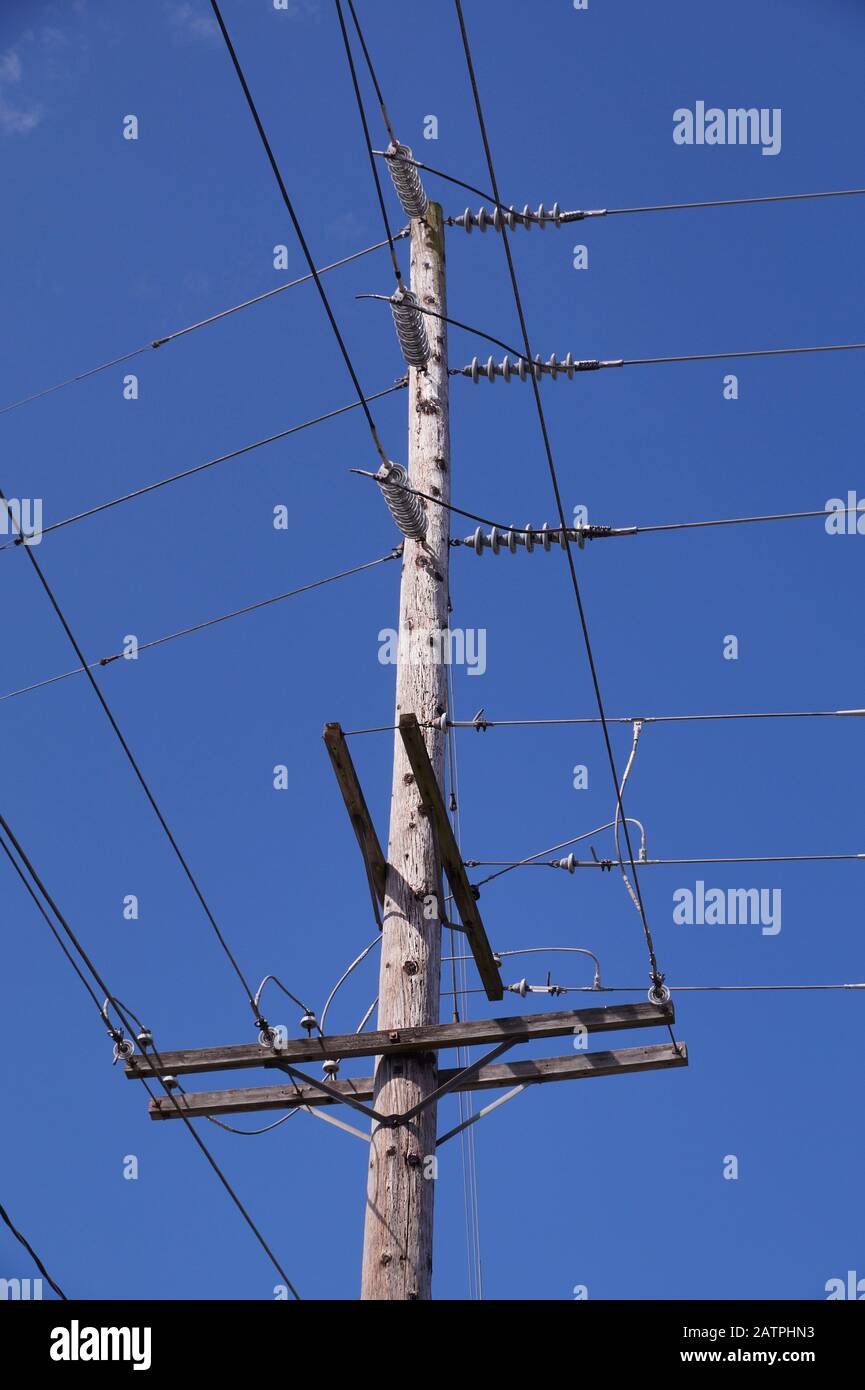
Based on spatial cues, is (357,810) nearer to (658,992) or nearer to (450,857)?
(450,857)

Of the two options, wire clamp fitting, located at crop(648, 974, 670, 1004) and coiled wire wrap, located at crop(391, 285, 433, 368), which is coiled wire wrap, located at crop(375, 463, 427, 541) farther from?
wire clamp fitting, located at crop(648, 974, 670, 1004)

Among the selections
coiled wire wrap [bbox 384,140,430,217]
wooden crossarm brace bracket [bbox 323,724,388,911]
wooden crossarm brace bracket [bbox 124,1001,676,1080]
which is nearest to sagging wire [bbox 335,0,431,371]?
coiled wire wrap [bbox 384,140,430,217]

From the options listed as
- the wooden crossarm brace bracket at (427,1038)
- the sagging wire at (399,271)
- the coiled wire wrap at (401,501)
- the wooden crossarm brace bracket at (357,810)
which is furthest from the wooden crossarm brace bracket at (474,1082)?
the sagging wire at (399,271)

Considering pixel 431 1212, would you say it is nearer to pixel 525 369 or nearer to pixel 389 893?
pixel 389 893

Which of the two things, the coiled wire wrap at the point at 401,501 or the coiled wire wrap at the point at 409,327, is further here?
the coiled wire wrap at the point at 409,327

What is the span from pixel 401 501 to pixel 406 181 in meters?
2.63

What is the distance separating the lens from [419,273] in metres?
11.2

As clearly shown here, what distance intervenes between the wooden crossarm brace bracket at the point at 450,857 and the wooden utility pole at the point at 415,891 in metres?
0.16

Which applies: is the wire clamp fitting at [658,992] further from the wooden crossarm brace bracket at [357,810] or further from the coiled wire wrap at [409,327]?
the coiled wire wrap at [409,327]

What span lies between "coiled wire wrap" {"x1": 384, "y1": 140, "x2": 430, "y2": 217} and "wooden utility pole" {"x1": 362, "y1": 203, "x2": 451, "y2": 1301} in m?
0.23

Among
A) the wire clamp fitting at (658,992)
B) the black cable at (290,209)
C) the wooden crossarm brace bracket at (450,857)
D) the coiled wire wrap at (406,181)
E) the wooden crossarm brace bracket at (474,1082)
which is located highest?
the coiled wire wrap at (406,181)

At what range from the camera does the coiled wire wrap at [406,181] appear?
11.2 metres
